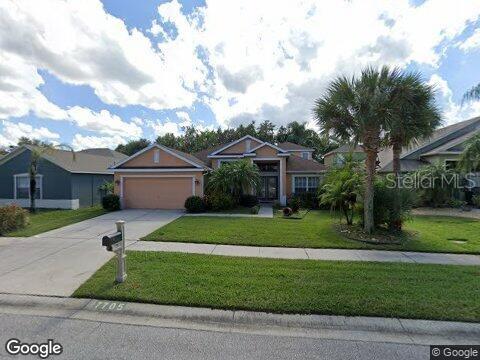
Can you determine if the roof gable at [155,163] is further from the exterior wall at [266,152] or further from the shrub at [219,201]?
the exterior wall at [266,152]

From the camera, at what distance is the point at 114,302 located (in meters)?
4.93

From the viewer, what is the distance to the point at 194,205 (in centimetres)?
1698

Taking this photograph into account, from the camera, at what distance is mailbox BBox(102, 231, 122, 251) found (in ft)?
17.2

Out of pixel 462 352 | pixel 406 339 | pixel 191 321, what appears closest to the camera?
pixel 462 352

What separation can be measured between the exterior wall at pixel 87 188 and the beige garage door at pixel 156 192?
393 centimetres

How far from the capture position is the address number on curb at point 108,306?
15.5 feet

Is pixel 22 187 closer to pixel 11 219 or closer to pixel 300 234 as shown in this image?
pixel 11 219

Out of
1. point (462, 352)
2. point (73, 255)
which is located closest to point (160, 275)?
point (73, 255)

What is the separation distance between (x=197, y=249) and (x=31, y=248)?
4886 millimetres

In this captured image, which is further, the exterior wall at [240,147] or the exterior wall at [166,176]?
the exterior wall at [240,147]

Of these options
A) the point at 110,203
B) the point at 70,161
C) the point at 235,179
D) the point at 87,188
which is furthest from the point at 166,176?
the point at 70,161

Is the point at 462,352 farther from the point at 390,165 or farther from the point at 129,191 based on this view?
the point at 390,165

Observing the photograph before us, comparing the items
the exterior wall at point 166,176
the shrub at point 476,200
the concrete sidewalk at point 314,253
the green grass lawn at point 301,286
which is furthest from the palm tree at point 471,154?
the exterior wall at point 166,176

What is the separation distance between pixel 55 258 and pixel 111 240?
11.0 feet
